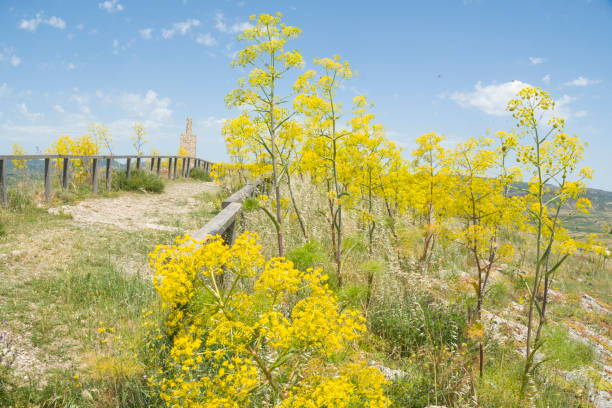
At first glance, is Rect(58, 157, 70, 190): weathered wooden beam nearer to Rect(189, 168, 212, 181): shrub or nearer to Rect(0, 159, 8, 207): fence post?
Rect(0, 159, 8, 207): fence post

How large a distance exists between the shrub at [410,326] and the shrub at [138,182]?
10502 mm

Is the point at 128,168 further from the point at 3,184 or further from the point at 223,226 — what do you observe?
the point at 223,226

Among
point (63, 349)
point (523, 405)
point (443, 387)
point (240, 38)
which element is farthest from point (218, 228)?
point (523, 405)

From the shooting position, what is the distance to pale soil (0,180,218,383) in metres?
2.91

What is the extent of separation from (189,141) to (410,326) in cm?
2817

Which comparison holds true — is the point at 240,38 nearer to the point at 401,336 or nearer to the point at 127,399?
the point at 127,399

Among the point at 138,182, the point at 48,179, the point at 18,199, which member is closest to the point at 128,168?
the point at 138,182

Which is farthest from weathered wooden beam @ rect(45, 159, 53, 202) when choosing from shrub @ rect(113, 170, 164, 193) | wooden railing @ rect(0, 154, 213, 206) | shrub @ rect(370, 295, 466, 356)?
shrub @ rect(370, 295, 466, 356)

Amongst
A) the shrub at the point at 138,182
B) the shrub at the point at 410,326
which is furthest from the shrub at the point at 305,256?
the shrub at the point at 138,182

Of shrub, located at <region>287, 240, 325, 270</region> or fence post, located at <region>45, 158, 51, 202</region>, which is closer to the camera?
shrub, located at <region>287, 240, 325, 270</region>

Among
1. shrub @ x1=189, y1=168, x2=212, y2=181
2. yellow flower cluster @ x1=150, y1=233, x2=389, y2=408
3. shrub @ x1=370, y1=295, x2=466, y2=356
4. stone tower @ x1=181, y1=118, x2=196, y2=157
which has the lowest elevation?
shrub @ x1=370, y1=295, x2=466, y2=356

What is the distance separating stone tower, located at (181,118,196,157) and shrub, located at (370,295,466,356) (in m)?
27.3

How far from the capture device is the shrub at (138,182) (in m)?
12.1

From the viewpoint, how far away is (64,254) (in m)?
4.89
